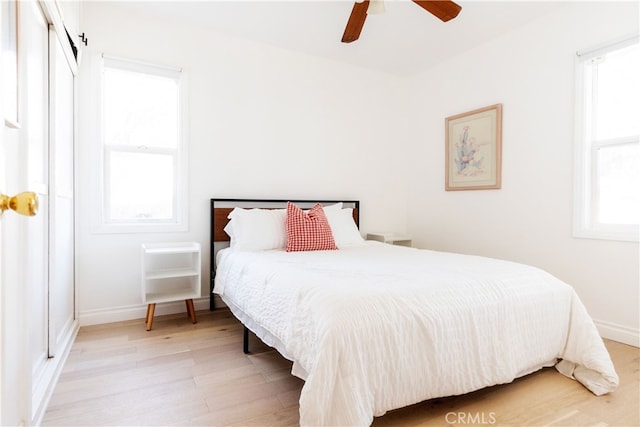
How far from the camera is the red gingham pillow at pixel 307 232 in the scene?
2816 millimetres

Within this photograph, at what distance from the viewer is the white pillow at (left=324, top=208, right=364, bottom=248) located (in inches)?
126

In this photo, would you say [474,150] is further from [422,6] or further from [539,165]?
[422,6]

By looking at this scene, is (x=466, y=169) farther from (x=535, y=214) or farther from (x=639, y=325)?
(x=639, y=325)

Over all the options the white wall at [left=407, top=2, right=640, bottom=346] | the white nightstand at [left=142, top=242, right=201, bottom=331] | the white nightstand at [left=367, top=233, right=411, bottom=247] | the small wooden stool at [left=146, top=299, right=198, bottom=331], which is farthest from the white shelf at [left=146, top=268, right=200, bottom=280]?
the white wall at [left=407, top=2, right=640, bottom=346]

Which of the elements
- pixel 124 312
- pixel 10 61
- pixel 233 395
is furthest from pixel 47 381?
pixel 10 61

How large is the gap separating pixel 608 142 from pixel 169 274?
3482 mm

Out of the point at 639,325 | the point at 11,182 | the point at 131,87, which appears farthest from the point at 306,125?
the point at 639,325

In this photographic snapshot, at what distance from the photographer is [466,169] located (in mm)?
3646

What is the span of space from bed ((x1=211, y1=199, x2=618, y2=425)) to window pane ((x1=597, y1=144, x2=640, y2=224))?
1.12 meters

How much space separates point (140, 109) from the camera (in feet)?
9.94

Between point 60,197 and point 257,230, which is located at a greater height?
point 60,197

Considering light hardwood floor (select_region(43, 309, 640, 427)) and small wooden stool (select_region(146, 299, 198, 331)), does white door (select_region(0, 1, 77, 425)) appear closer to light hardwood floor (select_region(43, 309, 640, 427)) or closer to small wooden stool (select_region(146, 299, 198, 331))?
light hardwood floor (select_region(43, 309, 640, 427))

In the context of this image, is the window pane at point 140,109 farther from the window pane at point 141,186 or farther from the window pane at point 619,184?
the window pane at point 619,184

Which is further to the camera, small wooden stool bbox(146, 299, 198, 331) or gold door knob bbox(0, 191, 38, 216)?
small wooden stool bbox(146, 299, 198, 331)
